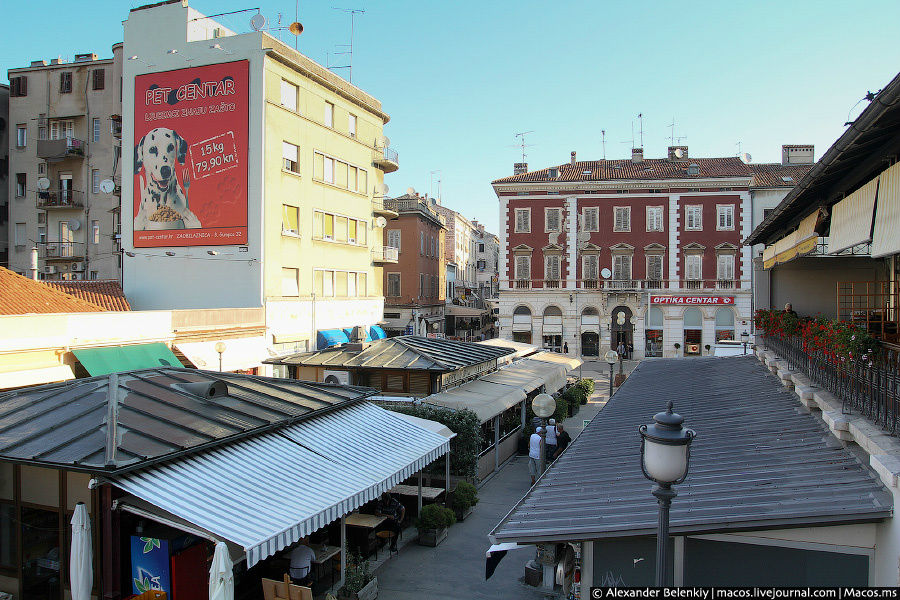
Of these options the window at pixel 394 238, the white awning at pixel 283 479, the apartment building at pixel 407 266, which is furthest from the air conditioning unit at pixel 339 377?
the window at pixel 394 238

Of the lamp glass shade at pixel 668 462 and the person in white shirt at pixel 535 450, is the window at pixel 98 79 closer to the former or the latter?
the person in white shirt at pixel 535 450

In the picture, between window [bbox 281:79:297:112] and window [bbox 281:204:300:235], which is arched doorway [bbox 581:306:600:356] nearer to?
window [bbox 281:204:300:235]

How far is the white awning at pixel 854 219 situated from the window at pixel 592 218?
129 feet

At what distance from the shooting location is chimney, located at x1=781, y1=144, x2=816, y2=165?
49375mm

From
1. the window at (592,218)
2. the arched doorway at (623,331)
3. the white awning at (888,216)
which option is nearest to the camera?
the white awning at (888,216)

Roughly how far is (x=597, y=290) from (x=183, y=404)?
39818 mm

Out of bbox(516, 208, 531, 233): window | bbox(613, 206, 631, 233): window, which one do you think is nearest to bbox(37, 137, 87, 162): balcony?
bbox(516, 208, 531, 233): window

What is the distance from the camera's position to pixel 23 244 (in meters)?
39.5

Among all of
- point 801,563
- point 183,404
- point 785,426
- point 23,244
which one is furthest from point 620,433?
point 23,244

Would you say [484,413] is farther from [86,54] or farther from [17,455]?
[86,54]

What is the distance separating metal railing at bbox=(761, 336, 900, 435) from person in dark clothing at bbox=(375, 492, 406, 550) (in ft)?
24.2

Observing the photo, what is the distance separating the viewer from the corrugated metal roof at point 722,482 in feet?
16.9

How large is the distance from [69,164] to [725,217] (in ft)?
146

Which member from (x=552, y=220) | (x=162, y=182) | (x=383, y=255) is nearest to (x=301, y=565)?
(x=162, y=182)
